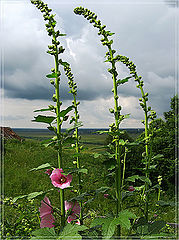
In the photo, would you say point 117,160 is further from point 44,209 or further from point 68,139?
point 44,209

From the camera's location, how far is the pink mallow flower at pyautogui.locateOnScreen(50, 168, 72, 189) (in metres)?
1.22

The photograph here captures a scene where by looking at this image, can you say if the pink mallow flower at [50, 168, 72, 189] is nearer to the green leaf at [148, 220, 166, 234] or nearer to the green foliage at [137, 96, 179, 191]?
the green leaf at [148, 220, 166, 234]

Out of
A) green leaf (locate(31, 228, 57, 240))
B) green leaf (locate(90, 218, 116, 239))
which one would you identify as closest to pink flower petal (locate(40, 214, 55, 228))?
green leaf (locate(31, 228, 57, 240))

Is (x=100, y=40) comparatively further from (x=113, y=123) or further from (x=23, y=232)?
(x=23, y=232)

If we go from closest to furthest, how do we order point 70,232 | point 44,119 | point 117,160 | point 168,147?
point 70,232
point 44,119
point 117,160
point 168,147

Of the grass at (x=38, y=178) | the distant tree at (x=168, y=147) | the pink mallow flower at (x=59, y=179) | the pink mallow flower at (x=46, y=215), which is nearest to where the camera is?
the pink mallow flower at (x=59, y=179)

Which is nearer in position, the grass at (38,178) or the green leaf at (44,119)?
the green leaf at (44,119)

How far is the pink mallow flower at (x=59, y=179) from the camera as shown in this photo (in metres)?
1.22

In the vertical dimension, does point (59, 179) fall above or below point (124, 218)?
above

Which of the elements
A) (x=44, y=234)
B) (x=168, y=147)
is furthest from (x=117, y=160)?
(x=168, y=147)

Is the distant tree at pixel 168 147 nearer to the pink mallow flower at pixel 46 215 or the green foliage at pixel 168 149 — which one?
the green foliage at pixel 168 149

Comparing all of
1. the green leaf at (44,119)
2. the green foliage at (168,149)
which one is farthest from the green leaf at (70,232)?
the green foliage at (168,149)

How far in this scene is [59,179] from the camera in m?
1.26

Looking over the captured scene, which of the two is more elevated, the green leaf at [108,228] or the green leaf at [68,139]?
the green leaf at [68,139]
